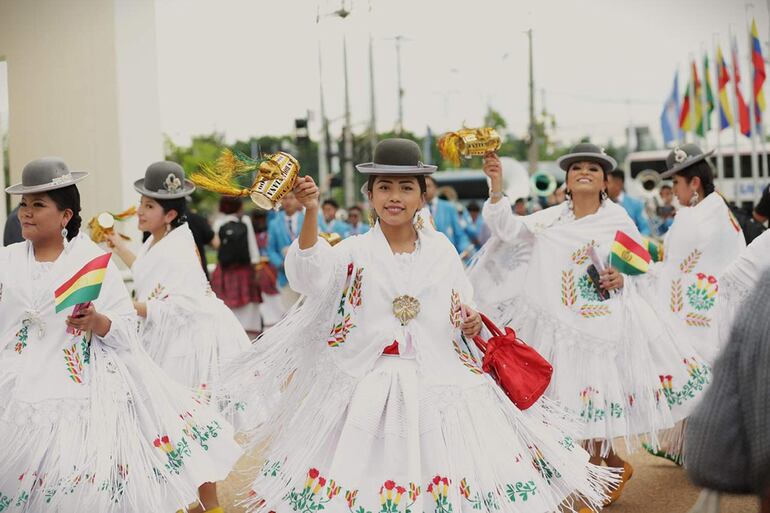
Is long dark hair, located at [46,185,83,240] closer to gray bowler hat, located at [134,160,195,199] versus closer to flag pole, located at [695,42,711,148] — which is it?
gray bowler hat, located at [134,160,195,199]

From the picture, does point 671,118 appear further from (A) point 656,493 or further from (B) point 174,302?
(B) point 174,302

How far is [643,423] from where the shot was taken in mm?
6602

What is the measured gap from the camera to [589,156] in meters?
6.91

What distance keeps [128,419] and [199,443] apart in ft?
1.53

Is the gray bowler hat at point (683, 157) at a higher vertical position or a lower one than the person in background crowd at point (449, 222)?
higher

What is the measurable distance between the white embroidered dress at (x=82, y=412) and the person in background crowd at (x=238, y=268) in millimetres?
8861

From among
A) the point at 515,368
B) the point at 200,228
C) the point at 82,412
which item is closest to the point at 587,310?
the point at 515,368

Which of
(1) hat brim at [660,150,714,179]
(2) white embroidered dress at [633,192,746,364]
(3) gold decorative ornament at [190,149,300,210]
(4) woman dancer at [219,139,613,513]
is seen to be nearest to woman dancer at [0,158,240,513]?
(4) woman dancer at [219,139,613,513]

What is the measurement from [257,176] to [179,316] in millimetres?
2463

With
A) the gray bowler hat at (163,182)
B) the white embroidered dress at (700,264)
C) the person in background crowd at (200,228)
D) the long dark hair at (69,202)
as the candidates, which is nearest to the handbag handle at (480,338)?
the long dark hair at (69,202)

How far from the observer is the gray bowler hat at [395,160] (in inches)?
188

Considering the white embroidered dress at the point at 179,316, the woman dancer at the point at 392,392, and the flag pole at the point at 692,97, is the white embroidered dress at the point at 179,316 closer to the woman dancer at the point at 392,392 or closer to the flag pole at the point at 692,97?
the woman dancer at the point at 392,392

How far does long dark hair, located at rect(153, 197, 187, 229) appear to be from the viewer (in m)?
6.71

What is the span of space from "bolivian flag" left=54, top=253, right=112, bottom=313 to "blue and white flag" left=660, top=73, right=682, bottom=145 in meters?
26.8
